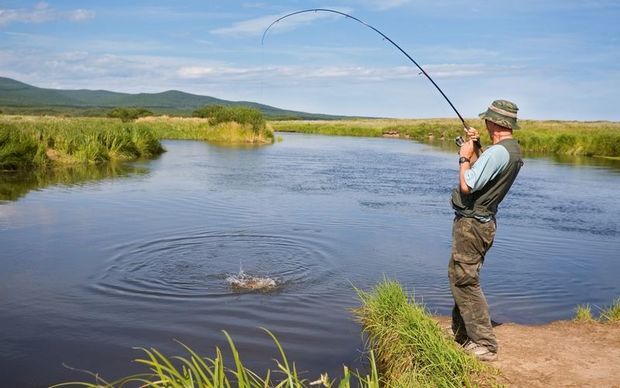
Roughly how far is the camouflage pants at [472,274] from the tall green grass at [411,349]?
0.71 feet

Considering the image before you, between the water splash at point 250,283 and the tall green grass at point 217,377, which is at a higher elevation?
the tall green grass at point 217,377

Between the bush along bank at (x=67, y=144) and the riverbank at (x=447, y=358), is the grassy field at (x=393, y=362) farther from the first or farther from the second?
the bush along bank at (x=67, y=144)

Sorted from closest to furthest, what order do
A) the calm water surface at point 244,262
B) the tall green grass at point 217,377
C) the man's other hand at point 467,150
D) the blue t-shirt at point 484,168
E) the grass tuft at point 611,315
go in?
the tall green grass at point 217,377 → the blue t-shirt at point 484,168 → the man's other hand at point 467,150 → the calm water surface at point 244,262 → the grass tuft at point 611,315

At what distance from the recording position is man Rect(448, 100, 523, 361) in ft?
14.6

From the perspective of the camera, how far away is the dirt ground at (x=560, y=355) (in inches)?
168

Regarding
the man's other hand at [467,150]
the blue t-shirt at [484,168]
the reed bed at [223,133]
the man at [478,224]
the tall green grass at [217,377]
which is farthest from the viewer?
the reed bed at [223,133]

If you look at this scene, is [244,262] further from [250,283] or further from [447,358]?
[447,358]

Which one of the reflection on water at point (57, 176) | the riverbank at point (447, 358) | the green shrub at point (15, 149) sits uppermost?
the green shrub at point (15, 149)

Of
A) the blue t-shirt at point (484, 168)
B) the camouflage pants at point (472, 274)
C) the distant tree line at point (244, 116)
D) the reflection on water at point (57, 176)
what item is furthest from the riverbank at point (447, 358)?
the distant tree line at point (244, 116)

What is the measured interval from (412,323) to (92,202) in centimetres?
969

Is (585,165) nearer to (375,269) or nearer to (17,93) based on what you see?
(375,269)

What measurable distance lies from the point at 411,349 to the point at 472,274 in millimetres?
761

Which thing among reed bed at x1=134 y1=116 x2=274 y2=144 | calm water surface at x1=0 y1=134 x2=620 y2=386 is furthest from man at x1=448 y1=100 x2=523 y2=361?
reed bed at x1=134 y1=116 x2=274 y2=144

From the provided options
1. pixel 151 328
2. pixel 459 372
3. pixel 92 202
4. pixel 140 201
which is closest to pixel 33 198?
pixel 92 202
